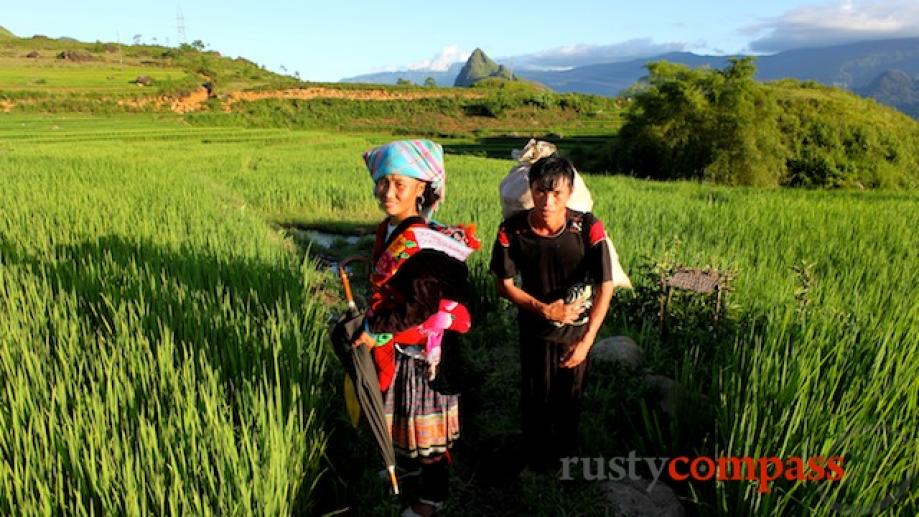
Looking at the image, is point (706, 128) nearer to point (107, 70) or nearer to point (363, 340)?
point (363, 340)

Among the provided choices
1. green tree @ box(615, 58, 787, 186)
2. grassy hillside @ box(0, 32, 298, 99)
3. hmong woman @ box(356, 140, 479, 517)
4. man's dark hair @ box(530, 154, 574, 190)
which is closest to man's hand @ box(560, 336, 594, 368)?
hmong woman @ box(356, 140, 479, 517)

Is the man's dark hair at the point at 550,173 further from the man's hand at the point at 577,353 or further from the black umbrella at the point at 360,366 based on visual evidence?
the black umbrella at the point at 360,366

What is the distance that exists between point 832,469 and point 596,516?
841 mm

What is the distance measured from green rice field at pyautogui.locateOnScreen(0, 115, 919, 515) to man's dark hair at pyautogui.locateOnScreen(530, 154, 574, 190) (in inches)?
35.8

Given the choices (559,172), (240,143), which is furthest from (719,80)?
(559,172)

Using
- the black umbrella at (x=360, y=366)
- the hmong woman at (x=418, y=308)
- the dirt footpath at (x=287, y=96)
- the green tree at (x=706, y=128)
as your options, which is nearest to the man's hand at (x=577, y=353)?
the hmong woman at (x=418, y=308)

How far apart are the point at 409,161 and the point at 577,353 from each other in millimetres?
931

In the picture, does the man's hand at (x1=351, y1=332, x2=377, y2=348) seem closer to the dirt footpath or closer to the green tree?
the green tree

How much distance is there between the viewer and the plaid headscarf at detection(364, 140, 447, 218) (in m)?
1.62

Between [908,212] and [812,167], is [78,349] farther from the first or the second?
[812,167]

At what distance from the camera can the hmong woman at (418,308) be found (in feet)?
5.34

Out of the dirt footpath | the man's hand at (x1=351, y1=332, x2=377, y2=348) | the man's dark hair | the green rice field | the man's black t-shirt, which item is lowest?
the green rice field

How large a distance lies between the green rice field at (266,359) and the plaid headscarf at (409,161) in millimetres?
791

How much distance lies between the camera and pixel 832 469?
137 cm
